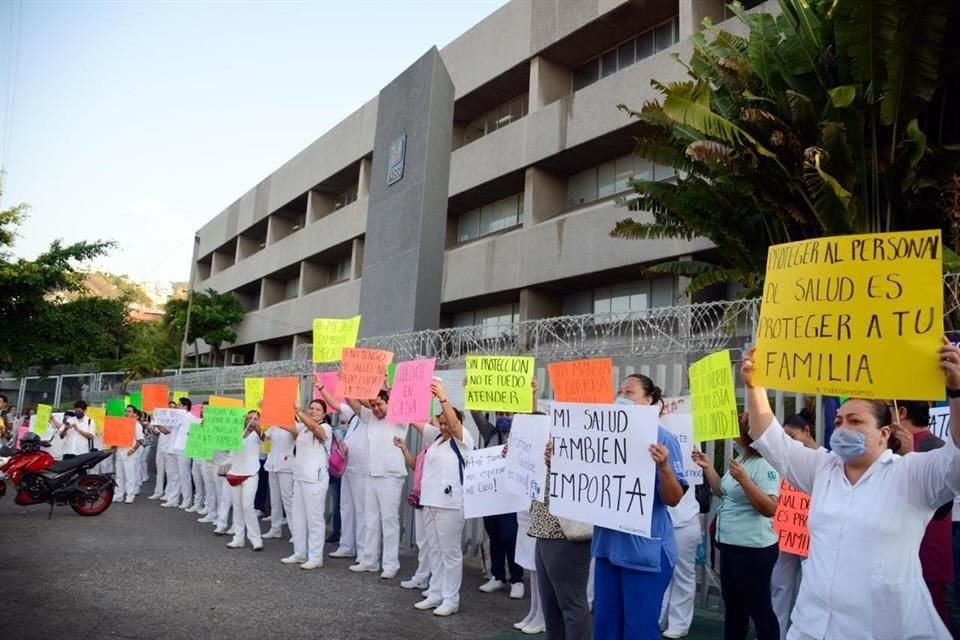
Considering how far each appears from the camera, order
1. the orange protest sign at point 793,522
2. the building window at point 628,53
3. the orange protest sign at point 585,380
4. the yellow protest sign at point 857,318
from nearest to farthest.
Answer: the yellow protest sign at point 857,318, the orange protest sign at point 793,522, the orange protest sign at point 585,380, the building window at point 628,53

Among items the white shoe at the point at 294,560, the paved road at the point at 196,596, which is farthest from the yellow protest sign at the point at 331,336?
the paved road at the point at 196,596

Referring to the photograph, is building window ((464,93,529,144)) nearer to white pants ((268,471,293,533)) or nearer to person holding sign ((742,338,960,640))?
white pants ((268,471,293,533))

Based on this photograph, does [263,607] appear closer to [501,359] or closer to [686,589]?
[501,359]

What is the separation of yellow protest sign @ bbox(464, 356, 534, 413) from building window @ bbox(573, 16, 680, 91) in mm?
14906

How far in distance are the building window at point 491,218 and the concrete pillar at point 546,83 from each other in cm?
319

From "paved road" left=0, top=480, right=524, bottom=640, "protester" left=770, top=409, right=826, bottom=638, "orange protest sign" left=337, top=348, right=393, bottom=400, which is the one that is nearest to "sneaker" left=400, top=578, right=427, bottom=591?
"paved road" left=0, top=480, right=524, bottom=640

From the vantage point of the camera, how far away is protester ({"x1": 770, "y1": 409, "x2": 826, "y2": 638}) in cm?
532

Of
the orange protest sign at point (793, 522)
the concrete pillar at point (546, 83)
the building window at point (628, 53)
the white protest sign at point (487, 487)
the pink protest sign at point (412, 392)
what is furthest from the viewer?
the concrete pillar at point (546, 83)

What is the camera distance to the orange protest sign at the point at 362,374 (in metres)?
8.72

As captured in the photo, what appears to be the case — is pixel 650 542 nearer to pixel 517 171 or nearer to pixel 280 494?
pixel 280 494

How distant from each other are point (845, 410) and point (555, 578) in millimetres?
2128

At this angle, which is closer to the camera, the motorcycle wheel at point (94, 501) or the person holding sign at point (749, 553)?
the person holding sign at point (749, 553)

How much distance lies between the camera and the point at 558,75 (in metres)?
22.7

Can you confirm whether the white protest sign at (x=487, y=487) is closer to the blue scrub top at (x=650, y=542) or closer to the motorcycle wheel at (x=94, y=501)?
the blue scrub top at (x=650, y=542)
